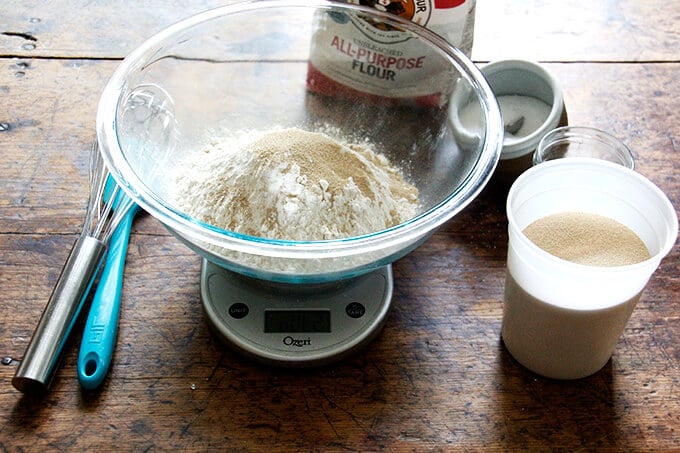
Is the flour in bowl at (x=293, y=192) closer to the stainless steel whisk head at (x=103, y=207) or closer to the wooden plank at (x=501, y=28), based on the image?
the stainless steel whisk head at (x=103, y=207)

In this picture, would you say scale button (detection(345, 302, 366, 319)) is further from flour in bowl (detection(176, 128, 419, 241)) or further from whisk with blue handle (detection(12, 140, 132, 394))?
whisk with blue handle (detection(12, 140, 132, 394))

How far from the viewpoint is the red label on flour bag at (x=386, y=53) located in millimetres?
836

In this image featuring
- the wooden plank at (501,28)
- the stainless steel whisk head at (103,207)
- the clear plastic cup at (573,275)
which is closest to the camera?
the clear plastic cup at (573,275)

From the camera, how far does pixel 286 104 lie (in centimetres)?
87

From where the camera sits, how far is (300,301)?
724 millimetres

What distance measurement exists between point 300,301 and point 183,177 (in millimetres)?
166

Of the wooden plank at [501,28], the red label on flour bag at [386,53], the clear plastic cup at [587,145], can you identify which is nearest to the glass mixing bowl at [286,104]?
the red label on flour bag at [386,53]

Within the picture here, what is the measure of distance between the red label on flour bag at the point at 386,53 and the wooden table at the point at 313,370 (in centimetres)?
15

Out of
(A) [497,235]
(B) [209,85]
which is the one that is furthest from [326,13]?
(A) [497,235]

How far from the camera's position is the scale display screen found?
0.71 m

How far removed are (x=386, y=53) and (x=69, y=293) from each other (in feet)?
1.34

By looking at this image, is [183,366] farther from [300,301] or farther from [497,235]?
[497,235]

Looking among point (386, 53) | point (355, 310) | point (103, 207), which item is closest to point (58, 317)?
point (103, 207)

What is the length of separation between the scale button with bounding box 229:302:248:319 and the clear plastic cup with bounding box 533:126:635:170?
13.3 inches
